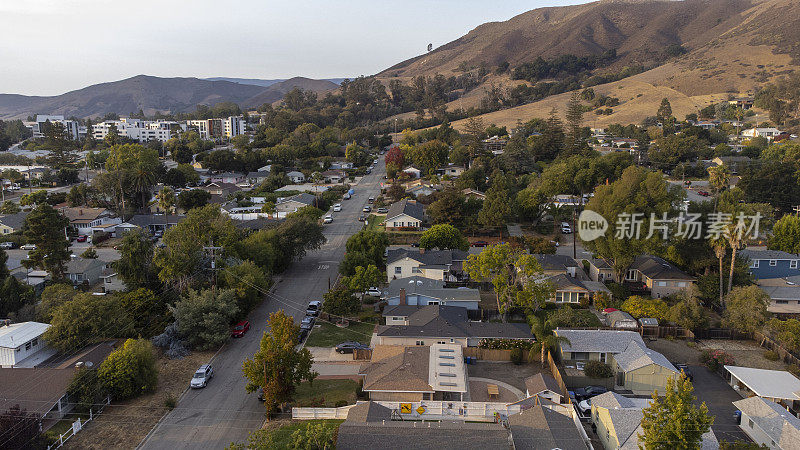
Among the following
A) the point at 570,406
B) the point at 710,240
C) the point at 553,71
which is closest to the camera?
the point at 570,406

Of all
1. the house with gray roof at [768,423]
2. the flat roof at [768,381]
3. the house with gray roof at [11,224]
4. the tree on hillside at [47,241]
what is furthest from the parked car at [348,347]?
the house with gray roof at [11,224]

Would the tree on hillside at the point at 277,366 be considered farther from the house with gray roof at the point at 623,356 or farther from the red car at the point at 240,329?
the house with gray roof at the point at 623,356

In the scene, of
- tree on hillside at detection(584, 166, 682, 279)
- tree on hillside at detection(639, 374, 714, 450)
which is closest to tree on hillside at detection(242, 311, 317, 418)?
tree on hillside at detection(639, 374, 714, 450)

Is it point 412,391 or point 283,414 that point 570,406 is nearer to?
point 412,391

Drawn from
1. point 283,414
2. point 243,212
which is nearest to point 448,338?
point 283,414

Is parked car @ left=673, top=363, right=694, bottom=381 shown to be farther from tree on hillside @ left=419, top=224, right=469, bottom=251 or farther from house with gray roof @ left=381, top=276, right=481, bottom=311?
tree on hillside @ left=419, top=224, right=469, bottom=251

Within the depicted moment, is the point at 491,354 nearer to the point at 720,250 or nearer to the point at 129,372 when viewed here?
the point at 720,250

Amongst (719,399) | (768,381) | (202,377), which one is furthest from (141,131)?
(768,381)
